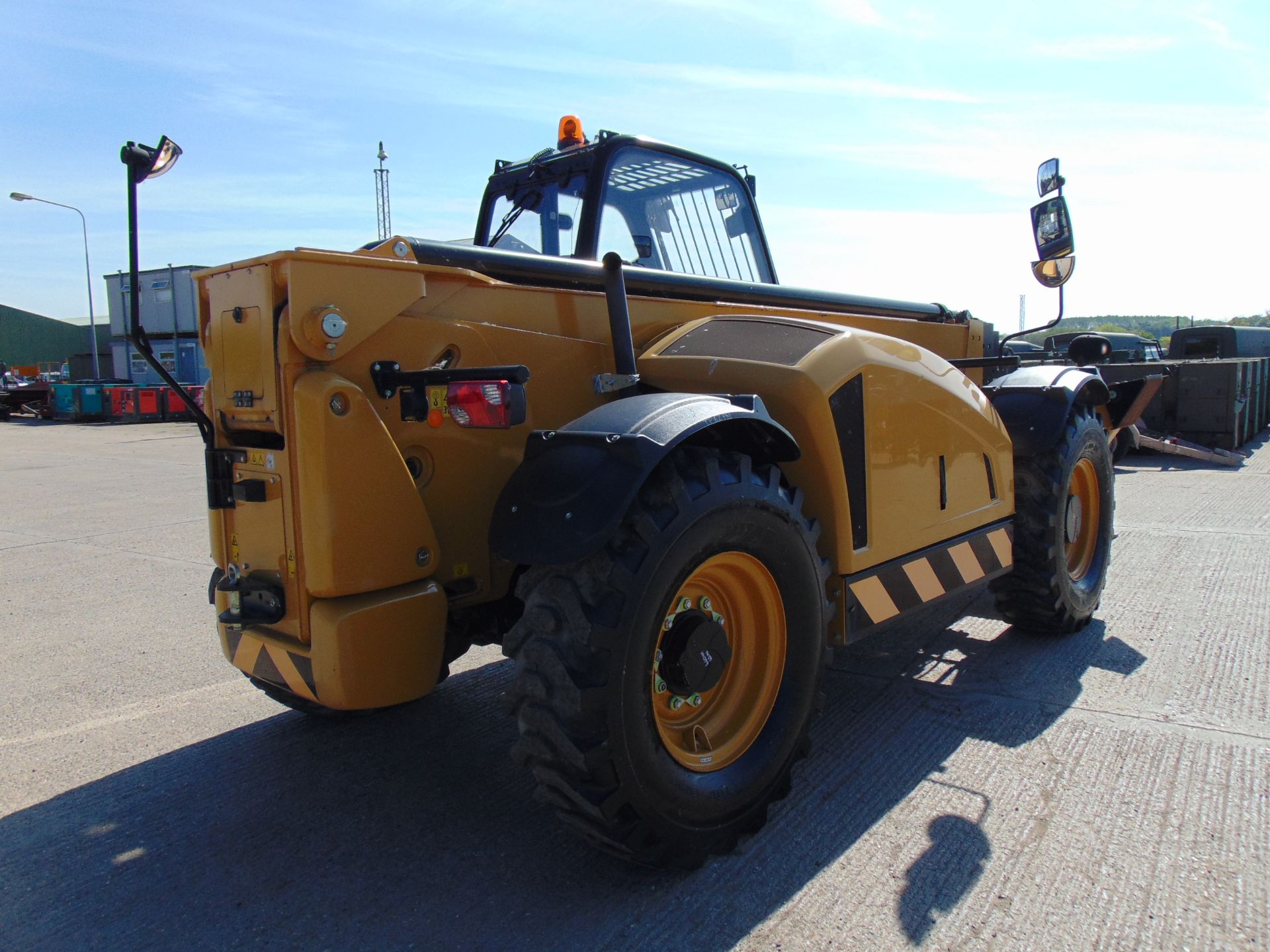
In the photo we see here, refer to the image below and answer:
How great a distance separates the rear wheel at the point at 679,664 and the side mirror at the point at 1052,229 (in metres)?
1.95

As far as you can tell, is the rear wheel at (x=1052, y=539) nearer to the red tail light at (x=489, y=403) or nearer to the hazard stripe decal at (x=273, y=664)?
the red tail light at (x=489, y=403)

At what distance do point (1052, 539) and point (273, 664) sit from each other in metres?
3.49

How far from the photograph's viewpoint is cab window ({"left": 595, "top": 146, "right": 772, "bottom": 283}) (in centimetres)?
396

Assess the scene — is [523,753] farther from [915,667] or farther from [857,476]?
[915,667]

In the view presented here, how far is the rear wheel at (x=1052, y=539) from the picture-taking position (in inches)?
171

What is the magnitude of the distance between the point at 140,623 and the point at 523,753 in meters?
3.77

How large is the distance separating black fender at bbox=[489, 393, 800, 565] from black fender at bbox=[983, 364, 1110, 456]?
221cm

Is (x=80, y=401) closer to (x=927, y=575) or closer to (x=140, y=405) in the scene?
(x=140, y=405)

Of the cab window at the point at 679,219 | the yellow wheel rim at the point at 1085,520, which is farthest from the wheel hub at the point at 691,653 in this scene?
the yellow wheel rim at the point at 1085,520

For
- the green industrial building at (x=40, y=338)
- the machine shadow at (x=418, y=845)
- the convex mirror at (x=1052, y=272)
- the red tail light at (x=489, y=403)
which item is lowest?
the machine shadow at (x=418, y=845)

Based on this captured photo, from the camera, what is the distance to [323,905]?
2457mm

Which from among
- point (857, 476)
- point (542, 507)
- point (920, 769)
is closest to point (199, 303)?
point (542, 507)

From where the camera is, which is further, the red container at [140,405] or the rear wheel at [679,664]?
the red container at [140,405]

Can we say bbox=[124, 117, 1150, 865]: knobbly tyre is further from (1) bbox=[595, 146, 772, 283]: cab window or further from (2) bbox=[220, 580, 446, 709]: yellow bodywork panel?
(1) bbox=[595, 146, 772, 283]: cab window
